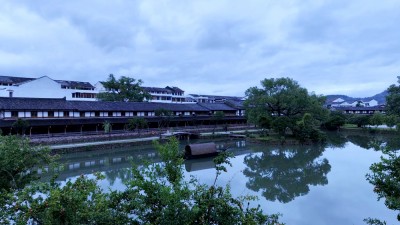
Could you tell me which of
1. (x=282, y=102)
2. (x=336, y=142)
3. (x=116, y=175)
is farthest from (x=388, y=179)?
(x=336, y=142)

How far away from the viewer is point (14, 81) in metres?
58.2

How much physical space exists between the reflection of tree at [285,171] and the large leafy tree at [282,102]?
Result: 8036 millimetres

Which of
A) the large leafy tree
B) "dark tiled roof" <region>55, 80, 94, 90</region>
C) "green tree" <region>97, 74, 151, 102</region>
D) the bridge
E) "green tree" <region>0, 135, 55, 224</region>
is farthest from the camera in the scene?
"dark tiled roof" <region>55, 80, 94, 90</region>

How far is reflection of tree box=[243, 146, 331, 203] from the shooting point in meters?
18.7

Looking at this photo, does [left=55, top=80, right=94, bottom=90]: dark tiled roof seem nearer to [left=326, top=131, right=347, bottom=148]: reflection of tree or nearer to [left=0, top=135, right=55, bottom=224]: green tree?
[left=326, top=131, right=347, bottom=148]: reflection of tree

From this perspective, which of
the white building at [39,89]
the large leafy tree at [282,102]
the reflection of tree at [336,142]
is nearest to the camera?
the reflection of tree at [336,142]

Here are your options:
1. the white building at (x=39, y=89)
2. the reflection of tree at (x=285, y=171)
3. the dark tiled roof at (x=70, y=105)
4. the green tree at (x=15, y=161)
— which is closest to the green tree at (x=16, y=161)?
the green tree at (x=15, y=161)

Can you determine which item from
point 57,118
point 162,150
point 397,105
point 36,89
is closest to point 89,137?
point 57,118

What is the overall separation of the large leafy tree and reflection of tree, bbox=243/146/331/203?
26.4 ft

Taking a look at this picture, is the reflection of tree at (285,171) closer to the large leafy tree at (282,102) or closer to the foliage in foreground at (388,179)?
the large leafy tree at (282,102)

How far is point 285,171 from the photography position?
2434 centimetres

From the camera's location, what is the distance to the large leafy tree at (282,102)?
41562mm

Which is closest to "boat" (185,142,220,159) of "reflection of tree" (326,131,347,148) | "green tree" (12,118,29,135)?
"green tree" (12,118,29,135)

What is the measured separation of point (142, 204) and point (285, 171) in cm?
2027
